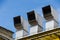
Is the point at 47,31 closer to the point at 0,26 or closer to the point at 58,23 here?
the point at 58,23

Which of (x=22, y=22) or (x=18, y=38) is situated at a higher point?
(x=22, y=22)

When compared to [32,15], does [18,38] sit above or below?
below

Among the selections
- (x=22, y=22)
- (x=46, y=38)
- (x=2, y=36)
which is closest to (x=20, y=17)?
(x=22, y=22)

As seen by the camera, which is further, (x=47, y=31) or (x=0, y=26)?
(x=0, y=26)

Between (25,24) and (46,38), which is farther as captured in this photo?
(25,24)

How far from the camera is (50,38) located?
2489 cm

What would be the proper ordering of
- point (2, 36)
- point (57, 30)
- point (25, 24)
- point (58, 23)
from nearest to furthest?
point (57, 30)
point (58, 23)
point (25, 24)
point (2, 36)

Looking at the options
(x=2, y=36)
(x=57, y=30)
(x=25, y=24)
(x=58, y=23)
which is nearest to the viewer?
(x=57, y=30)

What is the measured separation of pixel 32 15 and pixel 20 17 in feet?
4.85

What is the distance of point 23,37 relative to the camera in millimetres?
26219

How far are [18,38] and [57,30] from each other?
463cm

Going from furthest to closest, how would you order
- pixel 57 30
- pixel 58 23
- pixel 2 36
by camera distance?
pixel 2 36 < pixel 58 23 < pixel 57 30

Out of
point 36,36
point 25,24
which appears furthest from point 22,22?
point 36,36

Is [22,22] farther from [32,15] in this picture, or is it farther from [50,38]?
[50,38]
